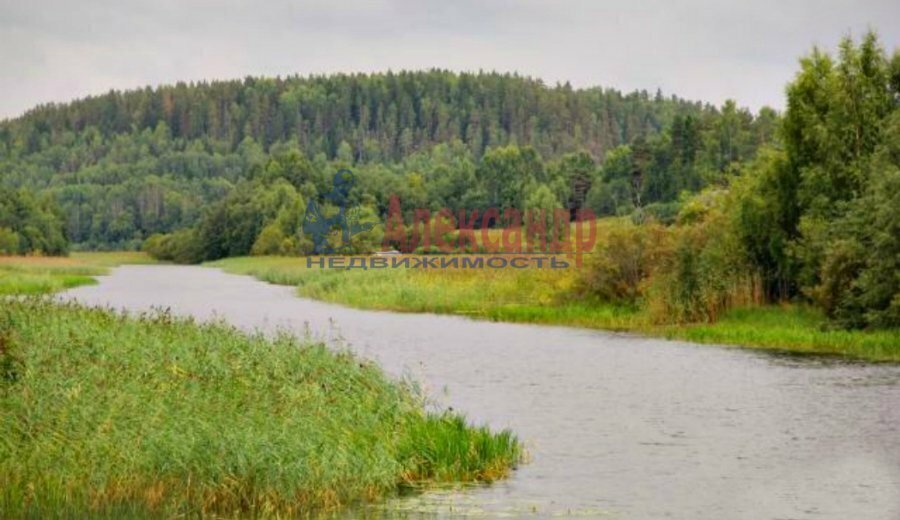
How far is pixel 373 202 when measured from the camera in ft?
559

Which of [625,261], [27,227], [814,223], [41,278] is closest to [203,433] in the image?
[814,223]

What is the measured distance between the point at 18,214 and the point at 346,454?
545 feet

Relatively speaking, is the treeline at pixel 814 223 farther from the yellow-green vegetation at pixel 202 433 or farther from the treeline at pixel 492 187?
the treeline at pixel 492 187

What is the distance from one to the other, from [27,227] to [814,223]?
5786 inches

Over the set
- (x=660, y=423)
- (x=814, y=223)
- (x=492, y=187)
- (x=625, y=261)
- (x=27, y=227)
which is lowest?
(x=660, y=423)

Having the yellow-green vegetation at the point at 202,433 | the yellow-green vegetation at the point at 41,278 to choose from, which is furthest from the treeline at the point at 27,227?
the yellow-green vegetation at the point at 202,433

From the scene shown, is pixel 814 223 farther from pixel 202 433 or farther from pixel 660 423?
pixel 202 433

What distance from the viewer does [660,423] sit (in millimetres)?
27062

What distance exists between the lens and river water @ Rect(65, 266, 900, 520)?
62.9 feet

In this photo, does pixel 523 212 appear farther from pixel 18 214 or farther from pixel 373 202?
pixel 18 214

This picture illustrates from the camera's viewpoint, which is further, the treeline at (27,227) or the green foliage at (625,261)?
the treeline at (27,227)

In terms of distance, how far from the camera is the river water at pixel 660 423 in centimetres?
1918

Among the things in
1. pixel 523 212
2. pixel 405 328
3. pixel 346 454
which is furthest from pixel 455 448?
pixel 523 212

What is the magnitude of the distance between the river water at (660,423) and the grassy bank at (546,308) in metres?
1.79
